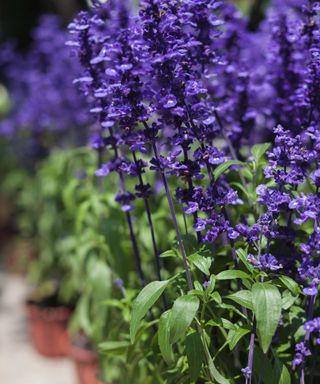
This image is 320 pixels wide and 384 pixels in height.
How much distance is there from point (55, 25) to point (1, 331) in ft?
8.80

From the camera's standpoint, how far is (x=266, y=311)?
1795 mm

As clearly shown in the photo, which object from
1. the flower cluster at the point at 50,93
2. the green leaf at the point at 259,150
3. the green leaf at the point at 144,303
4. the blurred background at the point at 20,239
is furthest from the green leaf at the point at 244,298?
the flower cluster at the point at 50,93

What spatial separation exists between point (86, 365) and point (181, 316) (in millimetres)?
1905

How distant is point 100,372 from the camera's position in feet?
10.8

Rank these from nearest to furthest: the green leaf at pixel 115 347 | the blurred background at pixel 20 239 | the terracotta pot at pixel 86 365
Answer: the green leaf at pixel 115 347
the terracotta pot at pixel 86 365
the blurred background at pixel 20 239

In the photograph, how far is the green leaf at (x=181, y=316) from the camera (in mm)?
1848

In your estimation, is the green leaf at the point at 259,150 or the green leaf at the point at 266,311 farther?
the green leaf at the point at 259,150

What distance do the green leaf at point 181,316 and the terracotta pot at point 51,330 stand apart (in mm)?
2618

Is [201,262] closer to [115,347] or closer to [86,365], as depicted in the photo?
[115,347]

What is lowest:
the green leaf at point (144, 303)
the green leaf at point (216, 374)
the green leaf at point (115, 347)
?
the green leaf at point (115, 347)

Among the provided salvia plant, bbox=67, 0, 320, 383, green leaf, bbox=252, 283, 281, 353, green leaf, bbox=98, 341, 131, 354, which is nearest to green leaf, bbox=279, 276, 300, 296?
salvia plant, bbox=67, 0, 320, 383

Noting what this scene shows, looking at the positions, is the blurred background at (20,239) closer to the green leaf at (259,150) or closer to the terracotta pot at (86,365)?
the terracotta pot at (86,365)

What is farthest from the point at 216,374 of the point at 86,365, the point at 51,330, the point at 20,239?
the point at 20,239

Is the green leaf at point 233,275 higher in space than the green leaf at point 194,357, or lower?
higher
